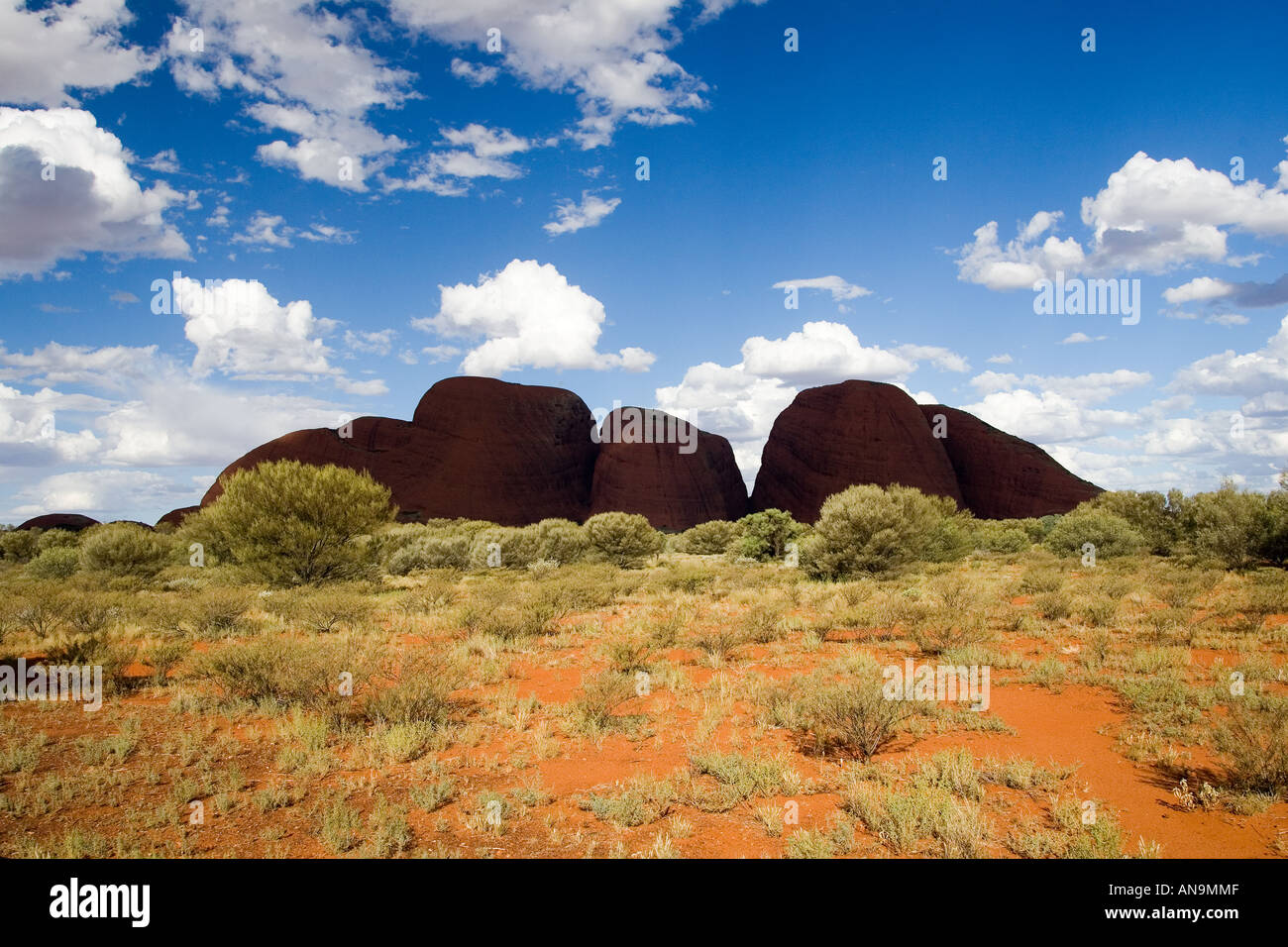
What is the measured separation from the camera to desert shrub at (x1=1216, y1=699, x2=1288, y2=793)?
14.5ft

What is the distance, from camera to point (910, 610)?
1103cm

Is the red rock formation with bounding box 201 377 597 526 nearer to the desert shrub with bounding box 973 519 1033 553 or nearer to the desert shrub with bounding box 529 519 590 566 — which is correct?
the desert shrub with bounding box 529 519 590 566

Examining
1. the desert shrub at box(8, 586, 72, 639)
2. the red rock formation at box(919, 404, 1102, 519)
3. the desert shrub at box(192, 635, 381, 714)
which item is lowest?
the desert shrub at box(192, 635, 381, 714)

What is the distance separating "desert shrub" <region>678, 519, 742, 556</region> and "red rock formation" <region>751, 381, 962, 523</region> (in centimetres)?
1684

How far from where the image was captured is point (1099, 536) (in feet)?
76.2

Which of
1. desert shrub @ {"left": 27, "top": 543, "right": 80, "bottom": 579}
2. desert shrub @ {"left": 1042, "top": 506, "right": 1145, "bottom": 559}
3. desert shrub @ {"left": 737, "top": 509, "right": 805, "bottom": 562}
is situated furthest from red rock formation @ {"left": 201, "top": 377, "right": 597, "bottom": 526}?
desert shrub @ {"left": 1042, "top": 506, "right": 1145, "bottom": 559}

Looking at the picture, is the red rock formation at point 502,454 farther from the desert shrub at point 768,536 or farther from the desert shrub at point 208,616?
the desert shrub at point 208,616
